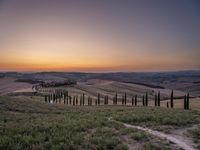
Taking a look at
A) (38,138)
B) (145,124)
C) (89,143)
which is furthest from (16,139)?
(145,124)

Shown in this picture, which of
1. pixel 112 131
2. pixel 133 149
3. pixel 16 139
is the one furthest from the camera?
pixel 112 131

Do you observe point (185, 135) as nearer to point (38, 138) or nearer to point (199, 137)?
point (199, 137)

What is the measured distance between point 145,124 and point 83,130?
515 centimetres

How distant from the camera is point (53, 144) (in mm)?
11539

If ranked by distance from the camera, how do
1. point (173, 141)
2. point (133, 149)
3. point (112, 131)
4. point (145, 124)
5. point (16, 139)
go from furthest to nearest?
point (145, 124), point (112, 131), point (173, 141), point (16, 139), point (133, 149)

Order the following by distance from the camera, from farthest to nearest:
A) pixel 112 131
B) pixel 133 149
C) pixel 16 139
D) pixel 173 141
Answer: pixel 112 131, pixel 173 141, pixel 16 139, pixel 133 149

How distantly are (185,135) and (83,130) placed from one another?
20.8ft

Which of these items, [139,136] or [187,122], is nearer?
[139,136]

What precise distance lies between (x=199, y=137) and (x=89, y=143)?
697 centimetres

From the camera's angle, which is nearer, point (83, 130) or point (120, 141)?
point (120, 141)

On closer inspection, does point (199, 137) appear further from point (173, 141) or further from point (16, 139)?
→ point (16, 139)

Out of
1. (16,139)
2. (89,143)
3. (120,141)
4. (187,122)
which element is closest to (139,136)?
(120,141)

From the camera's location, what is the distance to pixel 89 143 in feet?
38.3

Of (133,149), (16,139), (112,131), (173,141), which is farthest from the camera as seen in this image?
(112,131)
